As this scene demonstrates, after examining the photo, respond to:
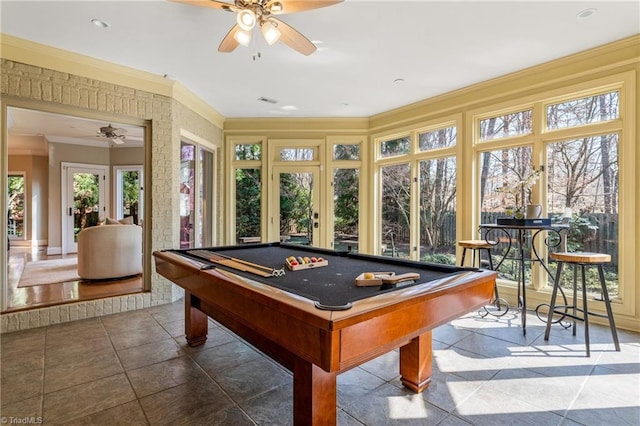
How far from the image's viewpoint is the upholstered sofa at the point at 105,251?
4492 millimetres

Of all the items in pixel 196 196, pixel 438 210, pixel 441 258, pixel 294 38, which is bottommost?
pixel 441 258

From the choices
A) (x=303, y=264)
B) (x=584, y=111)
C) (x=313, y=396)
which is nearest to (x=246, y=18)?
(x=303, y=264)

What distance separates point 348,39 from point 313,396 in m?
3.09

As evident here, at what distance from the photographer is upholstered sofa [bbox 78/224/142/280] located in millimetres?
4492

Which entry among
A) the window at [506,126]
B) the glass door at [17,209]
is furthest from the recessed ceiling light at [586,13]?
the glass door at [17,209]

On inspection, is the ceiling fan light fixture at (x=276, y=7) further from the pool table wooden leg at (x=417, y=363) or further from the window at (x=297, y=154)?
the window at (x=297, y=154)

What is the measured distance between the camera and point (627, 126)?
10.3 feet

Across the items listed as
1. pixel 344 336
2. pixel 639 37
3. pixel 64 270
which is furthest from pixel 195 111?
pixel 639 37

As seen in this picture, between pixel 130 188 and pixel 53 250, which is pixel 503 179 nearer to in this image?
pixel 130 188

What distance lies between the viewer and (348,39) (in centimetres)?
311

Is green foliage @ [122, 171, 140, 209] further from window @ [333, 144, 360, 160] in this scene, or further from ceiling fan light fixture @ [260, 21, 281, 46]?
ceiling fan light fixture @ [260, 21, 281, 46]

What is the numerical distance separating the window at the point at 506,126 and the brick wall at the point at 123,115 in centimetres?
425

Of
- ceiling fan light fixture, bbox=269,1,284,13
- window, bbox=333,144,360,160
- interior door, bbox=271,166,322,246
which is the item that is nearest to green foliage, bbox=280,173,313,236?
interior door, bbox=271,166,322,246

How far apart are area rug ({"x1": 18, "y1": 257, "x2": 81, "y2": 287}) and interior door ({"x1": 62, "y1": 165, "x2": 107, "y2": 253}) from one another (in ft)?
4.35
